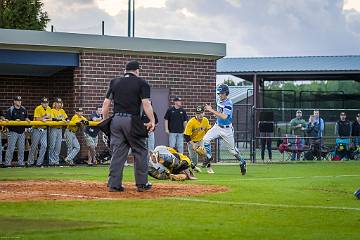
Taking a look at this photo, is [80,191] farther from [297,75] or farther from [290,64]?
[290,64]

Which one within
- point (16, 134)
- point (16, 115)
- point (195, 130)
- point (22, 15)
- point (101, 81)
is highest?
point (22, 15)

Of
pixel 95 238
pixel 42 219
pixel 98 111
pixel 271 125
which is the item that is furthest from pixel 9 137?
pixel 95 238

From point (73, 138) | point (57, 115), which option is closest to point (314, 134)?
point (73, 138)

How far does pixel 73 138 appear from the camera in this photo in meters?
28.9

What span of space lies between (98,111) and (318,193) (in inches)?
605

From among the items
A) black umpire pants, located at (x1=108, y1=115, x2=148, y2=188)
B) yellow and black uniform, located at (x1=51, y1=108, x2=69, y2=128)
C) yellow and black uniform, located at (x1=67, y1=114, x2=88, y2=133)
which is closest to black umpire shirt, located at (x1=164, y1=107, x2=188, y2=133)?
yellow and black uniform, located at (x1=67, y1=114, x2=88, y2=133)

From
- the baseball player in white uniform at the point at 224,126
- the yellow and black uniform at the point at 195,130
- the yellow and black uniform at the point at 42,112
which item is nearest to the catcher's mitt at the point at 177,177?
the baseball player in white uniform at the point at 224,126

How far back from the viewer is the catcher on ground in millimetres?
18422

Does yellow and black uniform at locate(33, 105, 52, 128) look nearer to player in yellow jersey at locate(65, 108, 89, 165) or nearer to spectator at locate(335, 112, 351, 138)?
player in yellow jersey at locate(65, 108, 89, 165)

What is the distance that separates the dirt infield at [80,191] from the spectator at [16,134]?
32.2 ft

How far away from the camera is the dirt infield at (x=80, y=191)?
45.5 ft

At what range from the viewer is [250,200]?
541 inches

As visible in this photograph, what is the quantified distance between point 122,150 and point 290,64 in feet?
114

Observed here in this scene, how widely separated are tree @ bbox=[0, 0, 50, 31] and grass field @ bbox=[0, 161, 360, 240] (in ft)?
115
